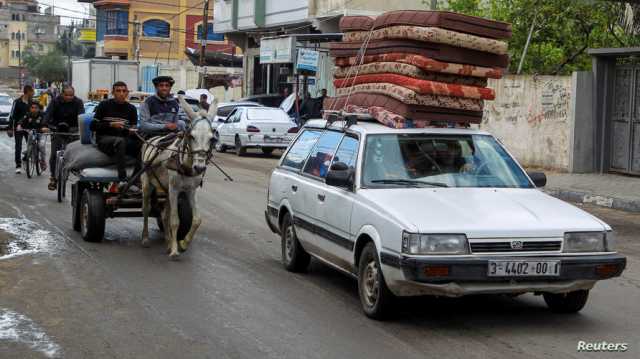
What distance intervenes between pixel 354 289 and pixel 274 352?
8.41ft

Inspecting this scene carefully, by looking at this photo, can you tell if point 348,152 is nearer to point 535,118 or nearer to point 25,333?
point 25,333

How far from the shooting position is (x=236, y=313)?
8453 mm

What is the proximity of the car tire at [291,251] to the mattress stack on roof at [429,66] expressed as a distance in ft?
4.60

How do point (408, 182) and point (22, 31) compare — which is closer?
point (408, 182)

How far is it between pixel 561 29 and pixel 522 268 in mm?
22777

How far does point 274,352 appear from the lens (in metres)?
7.13

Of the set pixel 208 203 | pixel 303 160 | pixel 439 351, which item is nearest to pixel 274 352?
pixel 439 351

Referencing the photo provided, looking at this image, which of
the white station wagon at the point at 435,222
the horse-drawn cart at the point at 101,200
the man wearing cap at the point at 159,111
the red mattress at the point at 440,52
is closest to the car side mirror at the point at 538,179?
the white station wagon at the point at 435,222

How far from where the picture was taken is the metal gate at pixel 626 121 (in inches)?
858

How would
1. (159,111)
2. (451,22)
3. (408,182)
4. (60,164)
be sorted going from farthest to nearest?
(60,164), (159,111), (451,22), (408,182)

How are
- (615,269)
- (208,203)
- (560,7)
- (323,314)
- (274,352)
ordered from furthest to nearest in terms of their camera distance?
(560,7), (208,203), (323,314), (615,269), (274,352)

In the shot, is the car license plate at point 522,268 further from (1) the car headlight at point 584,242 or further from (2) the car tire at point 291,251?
(2) the car tire at point 291,251

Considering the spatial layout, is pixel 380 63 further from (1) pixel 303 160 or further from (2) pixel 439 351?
(2) pixel 439 351


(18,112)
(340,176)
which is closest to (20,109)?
(18,112)
